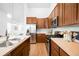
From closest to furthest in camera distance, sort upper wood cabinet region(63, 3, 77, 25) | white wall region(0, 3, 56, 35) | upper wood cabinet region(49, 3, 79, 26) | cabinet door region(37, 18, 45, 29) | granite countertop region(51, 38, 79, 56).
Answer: granite countertop region(51, 38, 79, 56) < upper wood cabinet region(49, 3, 79, 26) < upper wood cabinet region(63, 3, 77, 25) < white wall region(0, 3, 56, 35) < cabinet door region(37, 18, 45, 29)

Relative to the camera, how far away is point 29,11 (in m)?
7.83

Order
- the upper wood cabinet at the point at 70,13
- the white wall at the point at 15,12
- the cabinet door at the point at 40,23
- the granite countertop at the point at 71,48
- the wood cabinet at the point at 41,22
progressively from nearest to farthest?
the granite countertop at the point at 71,48
the upper wood cabinet at the point at 70,13
the white wall at the point at 15,12
the wood cabinet at the point at 41,22
the cabinet door at the point at 40,23

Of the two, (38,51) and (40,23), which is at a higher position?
(40,23)

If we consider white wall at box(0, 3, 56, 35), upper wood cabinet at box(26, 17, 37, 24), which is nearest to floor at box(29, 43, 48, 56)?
white wall at box(0, 3, 56, 35)

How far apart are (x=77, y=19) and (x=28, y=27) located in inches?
217

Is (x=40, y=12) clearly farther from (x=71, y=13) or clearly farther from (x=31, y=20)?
(x=71, y=13)

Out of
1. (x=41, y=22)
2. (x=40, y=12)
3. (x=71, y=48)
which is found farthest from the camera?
(x=40, y=12)

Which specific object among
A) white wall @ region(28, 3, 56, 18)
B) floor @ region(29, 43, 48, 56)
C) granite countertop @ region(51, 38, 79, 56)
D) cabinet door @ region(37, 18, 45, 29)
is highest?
white wall @ region(28, 3, 56, 18)

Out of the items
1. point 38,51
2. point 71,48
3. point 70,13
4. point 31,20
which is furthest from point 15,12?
point 71,48

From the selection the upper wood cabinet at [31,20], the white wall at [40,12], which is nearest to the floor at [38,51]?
the upper wood cabinet at [31,20]

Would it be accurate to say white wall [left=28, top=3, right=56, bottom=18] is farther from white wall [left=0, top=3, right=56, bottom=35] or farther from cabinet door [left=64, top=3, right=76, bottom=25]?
cabinet door [left=64, top=3, right=76, bottom=25]

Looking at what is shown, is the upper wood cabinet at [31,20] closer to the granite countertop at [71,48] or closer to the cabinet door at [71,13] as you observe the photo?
the cabinet door at [71,13]

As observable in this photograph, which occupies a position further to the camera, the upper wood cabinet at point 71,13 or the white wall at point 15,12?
the white wall at point 15,12

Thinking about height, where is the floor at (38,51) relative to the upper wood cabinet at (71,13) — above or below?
below
